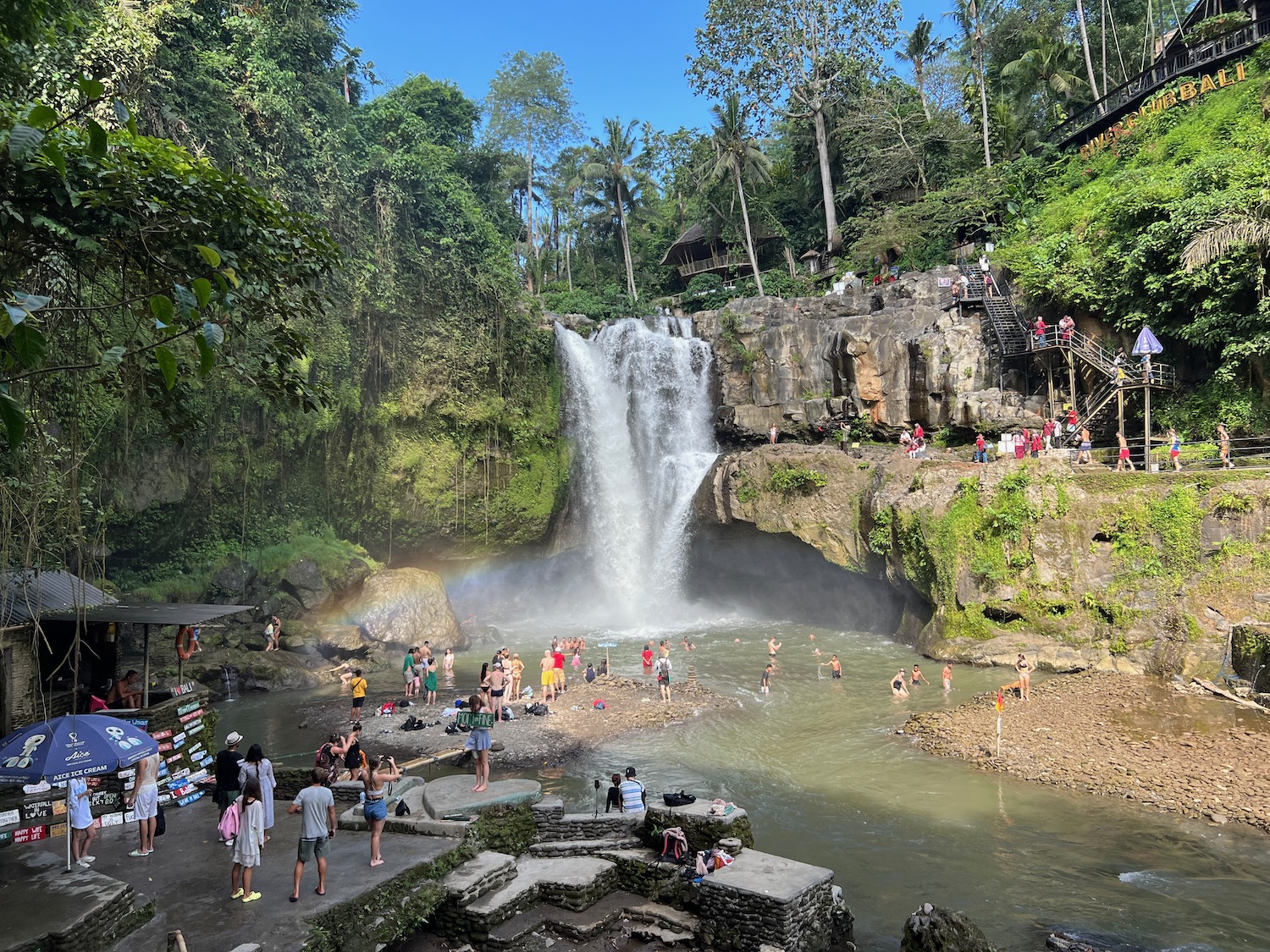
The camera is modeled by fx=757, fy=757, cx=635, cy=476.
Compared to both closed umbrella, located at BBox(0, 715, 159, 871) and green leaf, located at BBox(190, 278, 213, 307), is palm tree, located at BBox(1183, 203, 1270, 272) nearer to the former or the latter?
green leaf, located at BBox(190, 278, 213, 307)

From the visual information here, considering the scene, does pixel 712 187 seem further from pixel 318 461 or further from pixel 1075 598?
pixel 1075 598

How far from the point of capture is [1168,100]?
2827 centimetres

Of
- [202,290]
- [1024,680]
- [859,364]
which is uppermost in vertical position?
[859,364]

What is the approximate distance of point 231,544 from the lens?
24531 mm

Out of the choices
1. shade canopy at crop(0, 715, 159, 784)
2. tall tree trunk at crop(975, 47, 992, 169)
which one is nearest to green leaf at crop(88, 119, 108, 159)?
shade canopy at crop(0, 715, 159, 784)

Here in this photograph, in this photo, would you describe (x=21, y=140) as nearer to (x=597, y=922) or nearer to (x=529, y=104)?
(x=597, y=922)

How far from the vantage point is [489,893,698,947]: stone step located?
8.56m

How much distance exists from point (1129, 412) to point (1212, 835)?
17033mm

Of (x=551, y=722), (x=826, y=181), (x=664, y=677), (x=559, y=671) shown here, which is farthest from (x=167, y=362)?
(x=826, y=181)

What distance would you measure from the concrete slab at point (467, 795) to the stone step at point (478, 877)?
0.83 metres

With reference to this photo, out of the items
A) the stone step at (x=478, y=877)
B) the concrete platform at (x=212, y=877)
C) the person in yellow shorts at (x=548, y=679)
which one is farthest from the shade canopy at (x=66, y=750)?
the person in yellow shorts at (x=548, y=679)

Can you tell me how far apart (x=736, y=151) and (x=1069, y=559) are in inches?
1159

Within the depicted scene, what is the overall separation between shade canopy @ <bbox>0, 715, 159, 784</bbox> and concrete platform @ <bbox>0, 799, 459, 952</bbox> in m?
1.08

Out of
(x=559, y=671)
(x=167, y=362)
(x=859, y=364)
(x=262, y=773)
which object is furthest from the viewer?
(x=859, y=364)
